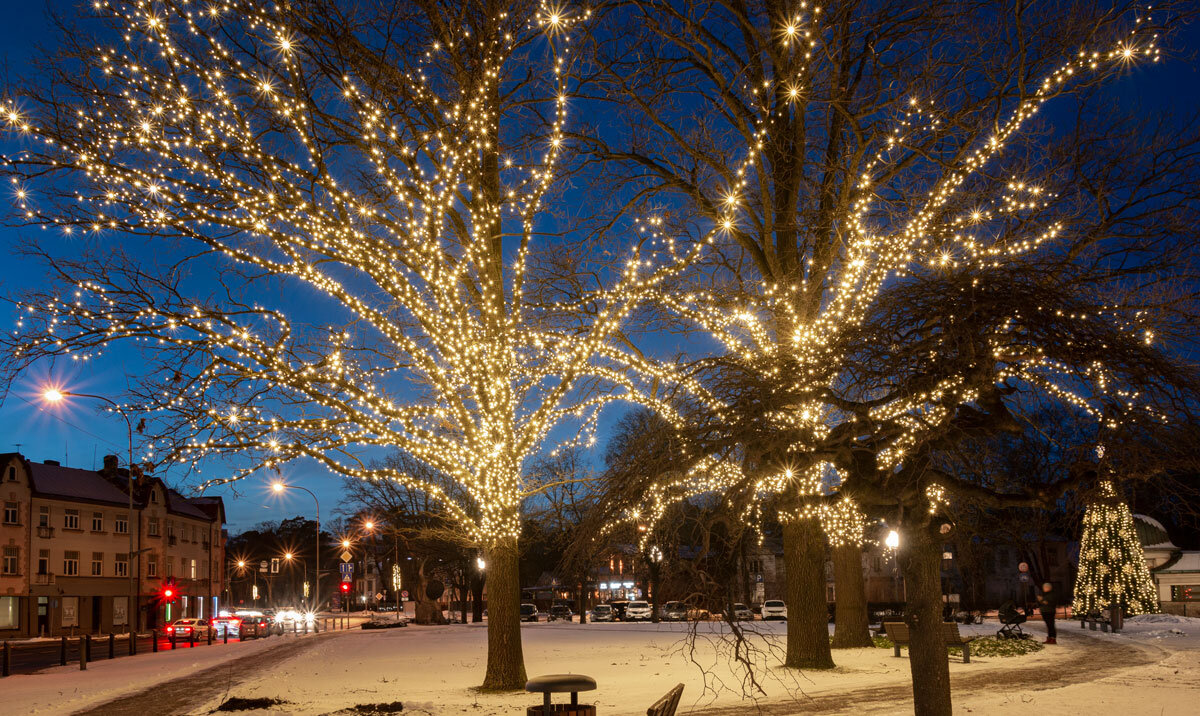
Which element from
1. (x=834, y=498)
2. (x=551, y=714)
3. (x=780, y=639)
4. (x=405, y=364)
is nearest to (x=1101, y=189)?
(x=834, y=498)

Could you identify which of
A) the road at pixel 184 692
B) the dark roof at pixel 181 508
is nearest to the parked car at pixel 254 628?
Result: the road at pixel 184 692

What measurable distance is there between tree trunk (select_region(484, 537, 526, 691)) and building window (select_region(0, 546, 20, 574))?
47599 mm

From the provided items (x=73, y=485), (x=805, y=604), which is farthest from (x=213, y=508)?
(x=805, y=604)

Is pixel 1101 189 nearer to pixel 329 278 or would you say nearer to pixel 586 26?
pixel 586 26

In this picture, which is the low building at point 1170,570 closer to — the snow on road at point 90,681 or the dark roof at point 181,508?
the snow on road at point 90,681

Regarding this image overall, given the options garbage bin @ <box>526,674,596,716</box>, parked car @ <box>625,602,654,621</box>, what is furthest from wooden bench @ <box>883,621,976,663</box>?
parked car @ <box>625,602,654,621</box>

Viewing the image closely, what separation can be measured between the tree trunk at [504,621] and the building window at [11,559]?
47.6 meters

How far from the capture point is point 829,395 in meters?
7.49

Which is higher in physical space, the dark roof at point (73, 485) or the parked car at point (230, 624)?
the dark roof at point (73, 485)

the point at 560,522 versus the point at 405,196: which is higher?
the point at 405,196

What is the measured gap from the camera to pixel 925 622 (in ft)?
26.2

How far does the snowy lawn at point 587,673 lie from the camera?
12508 millimetres

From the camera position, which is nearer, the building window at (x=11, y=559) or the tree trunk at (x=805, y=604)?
the tree trunk at (x=805, y=604)

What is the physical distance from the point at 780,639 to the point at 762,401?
773 inches
